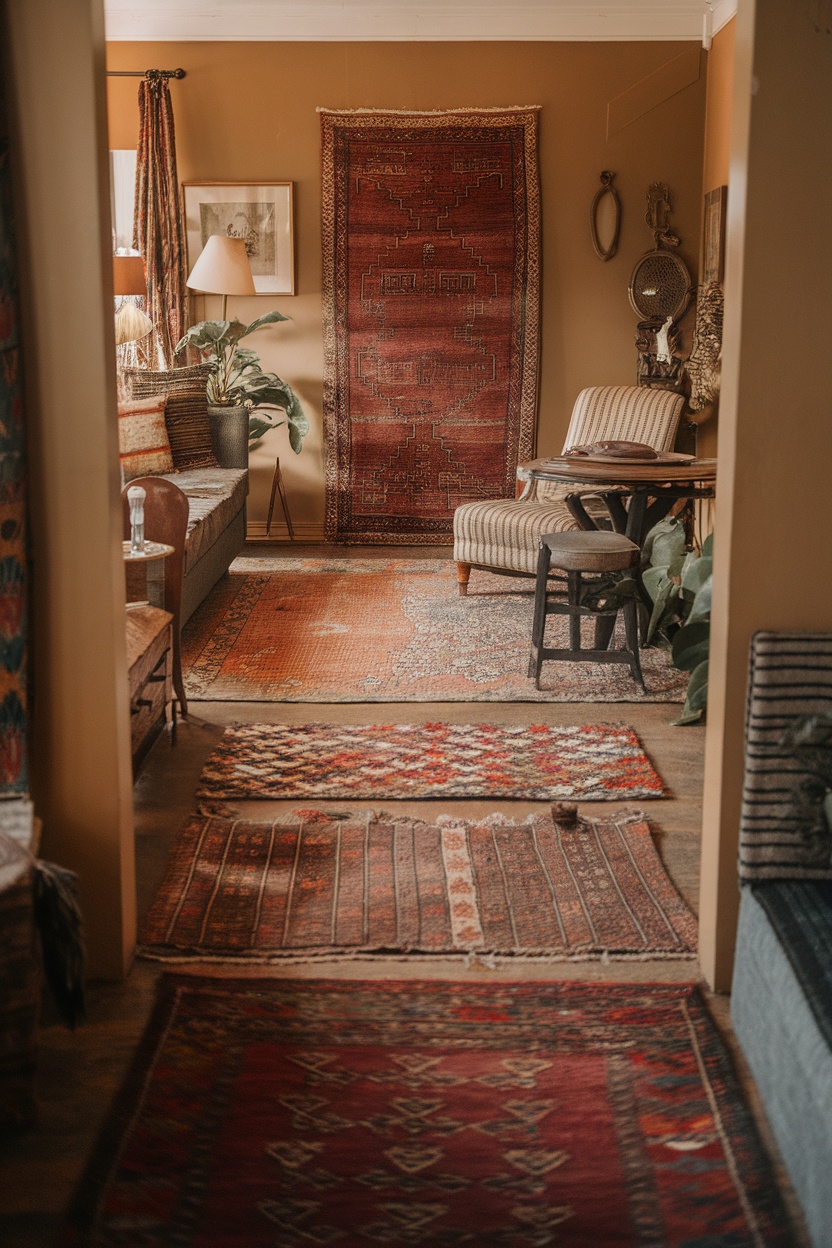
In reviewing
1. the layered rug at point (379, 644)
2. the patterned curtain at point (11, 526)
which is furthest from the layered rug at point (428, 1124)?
the layered rug at point (379, 644)

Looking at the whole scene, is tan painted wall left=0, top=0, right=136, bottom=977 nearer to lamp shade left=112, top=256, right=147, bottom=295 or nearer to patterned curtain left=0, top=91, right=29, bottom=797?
patterned curtain left=0, top=91, right=29, bottom=797

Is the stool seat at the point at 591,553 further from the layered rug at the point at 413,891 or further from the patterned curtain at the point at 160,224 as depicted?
the patterned curtain at the point at 160,224

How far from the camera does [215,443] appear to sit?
687 centimetres

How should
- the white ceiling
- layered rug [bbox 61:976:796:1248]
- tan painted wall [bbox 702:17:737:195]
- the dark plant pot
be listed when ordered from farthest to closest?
the white ceiling
the dark plant pot
tan painted wall [bbox 702:17:737:195]
layered rug [bbox 61:976:796:1248]

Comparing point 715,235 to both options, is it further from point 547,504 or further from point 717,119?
point 547,504

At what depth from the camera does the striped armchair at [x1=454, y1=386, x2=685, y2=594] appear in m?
5.46

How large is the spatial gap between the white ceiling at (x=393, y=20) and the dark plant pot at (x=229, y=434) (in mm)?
2202

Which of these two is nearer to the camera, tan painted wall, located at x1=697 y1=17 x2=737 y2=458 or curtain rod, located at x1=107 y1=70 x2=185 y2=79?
tan painted wall, located at x1=697 y1=17 x2=737 y2=458

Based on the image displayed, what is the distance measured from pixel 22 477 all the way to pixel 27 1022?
0.96 meters

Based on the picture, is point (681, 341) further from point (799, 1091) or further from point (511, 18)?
point (799, 1091)

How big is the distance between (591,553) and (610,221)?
11.5ft

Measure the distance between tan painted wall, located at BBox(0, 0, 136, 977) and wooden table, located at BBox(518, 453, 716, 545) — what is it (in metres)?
2.58

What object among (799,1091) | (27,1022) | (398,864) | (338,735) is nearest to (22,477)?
(27,1022)


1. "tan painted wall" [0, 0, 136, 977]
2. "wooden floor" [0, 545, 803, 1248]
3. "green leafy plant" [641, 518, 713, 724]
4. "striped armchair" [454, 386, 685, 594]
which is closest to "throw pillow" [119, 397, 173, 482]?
"striped armchair" [454, 386, 685, 594]
